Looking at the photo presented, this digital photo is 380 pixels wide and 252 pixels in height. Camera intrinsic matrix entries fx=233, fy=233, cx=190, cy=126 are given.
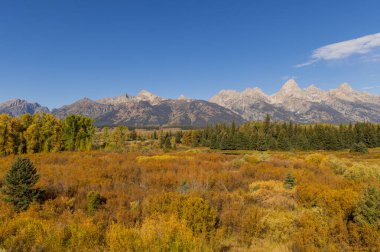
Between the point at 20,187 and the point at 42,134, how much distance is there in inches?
1715

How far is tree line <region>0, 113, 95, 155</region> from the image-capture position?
1657 inches

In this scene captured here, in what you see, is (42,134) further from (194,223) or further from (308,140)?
(308,140)

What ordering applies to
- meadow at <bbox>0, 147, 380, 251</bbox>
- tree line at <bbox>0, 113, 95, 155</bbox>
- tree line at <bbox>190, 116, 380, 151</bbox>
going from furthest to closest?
tree line at <bbox>190, 116, 380, 151</bbox>, tree line at <bbox>0, 113, 95, 155</bbox>, meadow at <bbox>0, 147, 380, 251</bbox>

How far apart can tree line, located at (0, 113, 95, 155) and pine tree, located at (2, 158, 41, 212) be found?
40.7 metres

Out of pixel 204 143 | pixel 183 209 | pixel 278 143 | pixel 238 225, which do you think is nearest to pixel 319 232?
pixel 238 225

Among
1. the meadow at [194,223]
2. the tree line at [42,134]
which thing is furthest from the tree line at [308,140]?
the meadow at [194,223]

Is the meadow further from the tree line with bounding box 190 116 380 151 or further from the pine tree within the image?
the tree line with bounding box 190 116 380 151

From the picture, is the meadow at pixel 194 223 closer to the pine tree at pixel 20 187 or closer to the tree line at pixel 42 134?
the pine tree at pixel 20 187

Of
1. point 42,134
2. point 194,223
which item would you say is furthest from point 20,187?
point 42,134

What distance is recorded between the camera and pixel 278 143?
81938 millimetres

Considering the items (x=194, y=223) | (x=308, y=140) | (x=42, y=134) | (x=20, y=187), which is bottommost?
(x=308, y=140)

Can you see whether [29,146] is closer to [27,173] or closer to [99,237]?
[27,173]

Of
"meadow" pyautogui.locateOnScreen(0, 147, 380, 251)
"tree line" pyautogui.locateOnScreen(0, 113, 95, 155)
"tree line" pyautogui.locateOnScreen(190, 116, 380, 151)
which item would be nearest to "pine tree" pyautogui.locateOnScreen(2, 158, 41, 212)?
"meadow" pyautogui.locateOnScreen(0, 147, 380, 251)

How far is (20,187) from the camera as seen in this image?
854cm
